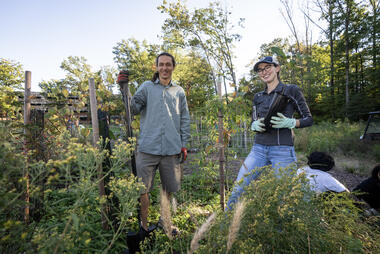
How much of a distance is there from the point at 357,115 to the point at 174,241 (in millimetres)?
17779

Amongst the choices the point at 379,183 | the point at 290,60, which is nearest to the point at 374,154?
the point at 379,183

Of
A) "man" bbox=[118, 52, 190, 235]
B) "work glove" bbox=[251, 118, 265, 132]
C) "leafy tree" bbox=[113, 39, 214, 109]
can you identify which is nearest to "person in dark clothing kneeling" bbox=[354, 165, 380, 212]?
"work glove" bbox=[251, 118, 265, 132]

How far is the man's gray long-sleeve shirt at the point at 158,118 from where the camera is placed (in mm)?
2105

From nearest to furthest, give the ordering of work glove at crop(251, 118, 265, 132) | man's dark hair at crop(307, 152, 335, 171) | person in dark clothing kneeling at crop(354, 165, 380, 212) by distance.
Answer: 1. work glove at crop(251, 118, 265, 132)
2. man's dark hair at crop(307, 152, 335, 171)
3. person in dark clothing kneeling at crop(354, 165, 380, 212)

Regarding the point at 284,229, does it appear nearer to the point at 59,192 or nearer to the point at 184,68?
the point at 59,192

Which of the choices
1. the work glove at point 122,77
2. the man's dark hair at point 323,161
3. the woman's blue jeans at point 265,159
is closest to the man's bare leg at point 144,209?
the woman's blue jeans at point 265,159

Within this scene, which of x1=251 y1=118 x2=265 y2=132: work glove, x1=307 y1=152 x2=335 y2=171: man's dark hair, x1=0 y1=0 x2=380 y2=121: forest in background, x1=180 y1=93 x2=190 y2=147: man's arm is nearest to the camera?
x1=251 y1=118 x2=265 y2=132: work glove

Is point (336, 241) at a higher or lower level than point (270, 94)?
lower

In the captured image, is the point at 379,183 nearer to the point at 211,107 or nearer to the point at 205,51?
the point at 211,107

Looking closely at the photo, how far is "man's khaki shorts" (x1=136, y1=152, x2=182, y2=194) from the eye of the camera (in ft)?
6.95

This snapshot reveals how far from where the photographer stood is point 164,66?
87.2 inches

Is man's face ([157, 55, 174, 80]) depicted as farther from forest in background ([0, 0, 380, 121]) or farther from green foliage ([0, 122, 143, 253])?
forest in background ([0, 0, 380, 121])

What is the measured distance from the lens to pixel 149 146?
2092mm

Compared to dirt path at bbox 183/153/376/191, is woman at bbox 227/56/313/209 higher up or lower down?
higher up
